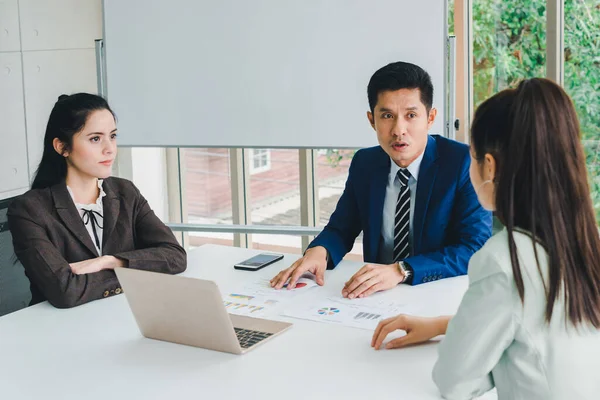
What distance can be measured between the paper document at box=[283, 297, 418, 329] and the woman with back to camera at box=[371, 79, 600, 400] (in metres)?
0.57

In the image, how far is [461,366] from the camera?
1312mm

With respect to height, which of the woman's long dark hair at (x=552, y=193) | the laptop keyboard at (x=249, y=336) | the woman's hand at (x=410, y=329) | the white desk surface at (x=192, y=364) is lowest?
the white desk surface at (x=192, y=364)

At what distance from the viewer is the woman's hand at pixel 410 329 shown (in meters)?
1.65

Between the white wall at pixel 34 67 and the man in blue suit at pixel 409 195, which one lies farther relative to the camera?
the white wall at pixel 34 67

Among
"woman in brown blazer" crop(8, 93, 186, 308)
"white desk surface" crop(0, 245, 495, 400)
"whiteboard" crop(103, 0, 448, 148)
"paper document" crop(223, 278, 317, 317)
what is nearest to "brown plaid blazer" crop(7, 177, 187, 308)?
"woman in brown blazer" crop(8, 93, 186, 308)

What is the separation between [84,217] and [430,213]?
117 cm

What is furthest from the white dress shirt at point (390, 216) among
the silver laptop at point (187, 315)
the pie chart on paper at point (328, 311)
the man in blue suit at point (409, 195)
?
the silver laptop at point (187, 315)

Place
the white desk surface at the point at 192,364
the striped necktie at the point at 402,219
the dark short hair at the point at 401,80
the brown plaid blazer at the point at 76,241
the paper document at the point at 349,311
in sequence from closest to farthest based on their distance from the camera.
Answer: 1. the white desk surface at the point at 192,364
2. the paper document at the point at 349,311
3. the brown plaid blazer at the point at 76,241
4. the dark short hair at the point at 401,80
5. the striped necktie at the point at 402,219

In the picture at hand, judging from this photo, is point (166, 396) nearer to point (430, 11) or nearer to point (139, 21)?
point (430, 11)

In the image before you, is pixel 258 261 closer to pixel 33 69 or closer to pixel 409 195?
pixel 409 195

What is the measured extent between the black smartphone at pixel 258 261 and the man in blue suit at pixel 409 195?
153 mm

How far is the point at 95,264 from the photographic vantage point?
7.42 ft

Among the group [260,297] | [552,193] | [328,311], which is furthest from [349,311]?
[552,193]

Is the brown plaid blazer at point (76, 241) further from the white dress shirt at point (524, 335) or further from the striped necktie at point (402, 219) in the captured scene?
the white dress shirt at point (524, 335)
